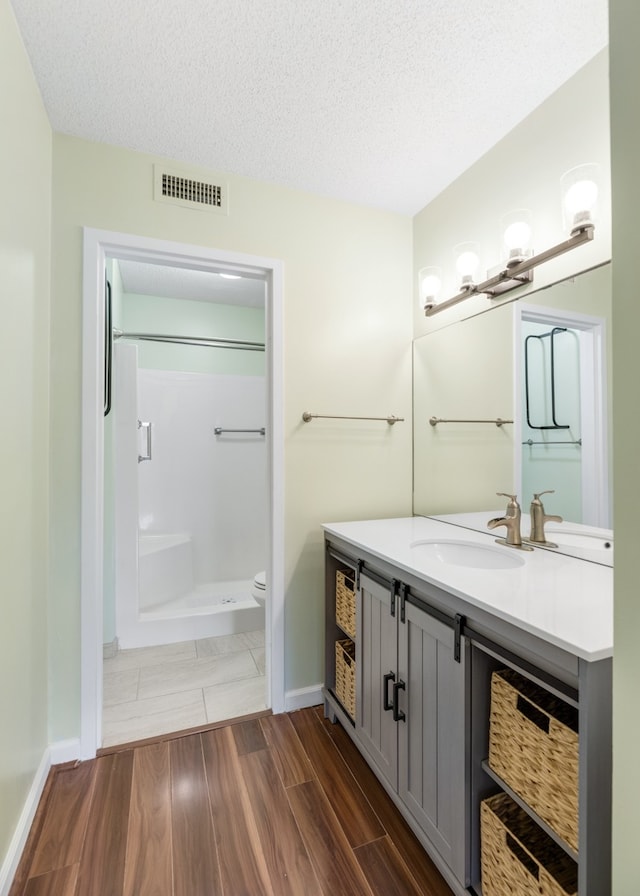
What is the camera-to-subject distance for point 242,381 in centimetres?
356

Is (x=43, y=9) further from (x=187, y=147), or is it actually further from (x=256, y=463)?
(x=256, y=463)

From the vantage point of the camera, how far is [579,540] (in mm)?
1402

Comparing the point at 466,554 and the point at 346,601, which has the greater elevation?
the point at 466,554

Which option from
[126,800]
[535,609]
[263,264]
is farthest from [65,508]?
[535,609]

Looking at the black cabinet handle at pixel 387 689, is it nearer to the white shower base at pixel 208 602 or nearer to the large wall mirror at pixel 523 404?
the large wall mirror at pixel 523 404

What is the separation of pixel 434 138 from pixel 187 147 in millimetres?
1001

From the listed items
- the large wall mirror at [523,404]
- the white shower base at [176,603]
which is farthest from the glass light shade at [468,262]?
the white shower base at [176,603]

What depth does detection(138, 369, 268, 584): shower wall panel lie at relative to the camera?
331 centimetres

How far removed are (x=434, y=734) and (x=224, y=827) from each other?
0.76m

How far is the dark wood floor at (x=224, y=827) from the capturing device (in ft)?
3.84

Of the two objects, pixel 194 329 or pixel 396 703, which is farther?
pixel 194 329

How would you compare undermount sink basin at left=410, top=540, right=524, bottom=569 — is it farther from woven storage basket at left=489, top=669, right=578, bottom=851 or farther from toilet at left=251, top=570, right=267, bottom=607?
toilet at left=251, top=570, right=267, bottom=607

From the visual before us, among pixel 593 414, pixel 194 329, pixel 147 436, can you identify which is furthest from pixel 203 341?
pixel 593 414

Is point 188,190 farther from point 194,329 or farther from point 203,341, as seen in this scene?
point 194,329
